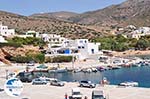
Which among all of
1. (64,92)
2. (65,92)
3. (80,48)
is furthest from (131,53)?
(65,92)

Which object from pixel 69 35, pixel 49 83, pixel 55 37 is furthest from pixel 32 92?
pixel 69 35

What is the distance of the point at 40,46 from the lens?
419 feet

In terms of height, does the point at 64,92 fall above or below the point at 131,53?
above

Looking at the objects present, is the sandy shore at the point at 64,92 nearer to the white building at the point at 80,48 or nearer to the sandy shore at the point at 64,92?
the sandy shore at the point at 64,92

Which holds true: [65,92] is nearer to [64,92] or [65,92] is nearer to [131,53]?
[64,92]

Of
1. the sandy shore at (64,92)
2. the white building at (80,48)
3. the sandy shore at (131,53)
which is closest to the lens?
the sandy shore at (64,92)

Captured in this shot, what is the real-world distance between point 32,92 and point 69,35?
136 m

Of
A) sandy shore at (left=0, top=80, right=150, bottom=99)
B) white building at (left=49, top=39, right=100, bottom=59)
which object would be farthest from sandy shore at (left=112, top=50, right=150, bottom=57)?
sandy shore at (left=0, top=80, right=150, bottom=99)

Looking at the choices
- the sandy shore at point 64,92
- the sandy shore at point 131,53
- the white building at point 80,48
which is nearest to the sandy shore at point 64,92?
the sandy shore at point 64,92

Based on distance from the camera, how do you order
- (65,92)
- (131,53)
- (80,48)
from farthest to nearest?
(131,53)
(80,48)
(65,92)

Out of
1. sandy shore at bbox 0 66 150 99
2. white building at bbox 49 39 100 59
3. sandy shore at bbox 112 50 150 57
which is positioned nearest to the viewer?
sandy shore at bbox 0 66 150 99

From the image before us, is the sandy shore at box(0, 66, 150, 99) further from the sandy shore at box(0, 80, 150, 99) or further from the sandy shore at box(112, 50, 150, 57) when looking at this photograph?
the sandy shore at box(112, 50, 150, 57)

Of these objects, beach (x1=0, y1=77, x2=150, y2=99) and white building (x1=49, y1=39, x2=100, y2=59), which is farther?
white building (x1=49, y1=39, x2=100, y2=59)

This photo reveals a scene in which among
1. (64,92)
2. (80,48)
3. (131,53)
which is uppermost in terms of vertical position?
(64,92)
